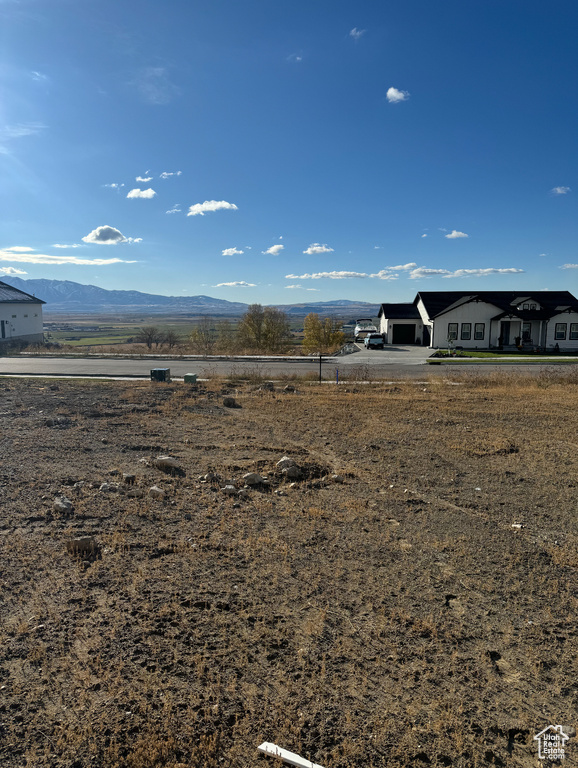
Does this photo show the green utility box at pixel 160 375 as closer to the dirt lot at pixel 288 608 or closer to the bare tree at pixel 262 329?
the dirt lot at pixel 288 608

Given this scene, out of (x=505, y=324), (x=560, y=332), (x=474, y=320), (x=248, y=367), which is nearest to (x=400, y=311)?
(x=474, y=320)

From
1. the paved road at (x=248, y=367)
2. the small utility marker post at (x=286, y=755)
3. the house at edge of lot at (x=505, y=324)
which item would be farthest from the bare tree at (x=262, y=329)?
the small utility marker post at (x=286, y=755)

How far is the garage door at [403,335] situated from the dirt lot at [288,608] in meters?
40.4

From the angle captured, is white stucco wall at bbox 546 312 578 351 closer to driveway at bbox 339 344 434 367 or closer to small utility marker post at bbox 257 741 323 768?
driveway at bbox 339 344 434 367

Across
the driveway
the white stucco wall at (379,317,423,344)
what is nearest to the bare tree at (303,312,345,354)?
the white stucco wall at (379,317,423,344)

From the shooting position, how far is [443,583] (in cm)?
543

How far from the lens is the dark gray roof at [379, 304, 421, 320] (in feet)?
163

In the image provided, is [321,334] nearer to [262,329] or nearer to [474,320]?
A: [262,329]

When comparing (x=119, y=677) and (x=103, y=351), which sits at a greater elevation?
(x=103, y=351)

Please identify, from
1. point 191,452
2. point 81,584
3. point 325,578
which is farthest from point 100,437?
point 325,578

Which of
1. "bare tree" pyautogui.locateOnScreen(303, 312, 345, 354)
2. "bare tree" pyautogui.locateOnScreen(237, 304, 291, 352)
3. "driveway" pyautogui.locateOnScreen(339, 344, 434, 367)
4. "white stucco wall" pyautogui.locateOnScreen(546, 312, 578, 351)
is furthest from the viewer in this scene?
"bare tree" pyautogui.locateOnScreen(303, 312, 345, 354)

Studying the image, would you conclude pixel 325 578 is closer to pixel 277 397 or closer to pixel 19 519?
pixel 19 519

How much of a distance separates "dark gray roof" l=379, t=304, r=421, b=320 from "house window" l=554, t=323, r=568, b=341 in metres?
12.1

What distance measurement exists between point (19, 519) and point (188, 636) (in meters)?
3.66
